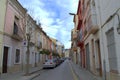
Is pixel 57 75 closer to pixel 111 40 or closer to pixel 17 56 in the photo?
pixel 17 56

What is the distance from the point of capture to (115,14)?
8938 millimetres

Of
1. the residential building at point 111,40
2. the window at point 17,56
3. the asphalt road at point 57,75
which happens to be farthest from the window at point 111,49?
the window at point 17,56

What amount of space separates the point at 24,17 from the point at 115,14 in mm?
14960

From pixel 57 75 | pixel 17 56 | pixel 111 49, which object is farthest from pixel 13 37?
pixel 111 49

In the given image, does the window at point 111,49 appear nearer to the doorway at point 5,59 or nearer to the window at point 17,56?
the doorway at point 5,59

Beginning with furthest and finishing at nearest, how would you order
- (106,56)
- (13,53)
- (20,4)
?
(20,4) < (13,53) < (106,56)

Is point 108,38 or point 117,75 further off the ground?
point 108,38

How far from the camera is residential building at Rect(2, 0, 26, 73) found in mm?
16720

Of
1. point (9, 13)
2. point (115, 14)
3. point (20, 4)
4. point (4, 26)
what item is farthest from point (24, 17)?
point (115, 14)

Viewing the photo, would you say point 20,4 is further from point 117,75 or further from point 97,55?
point 117,75

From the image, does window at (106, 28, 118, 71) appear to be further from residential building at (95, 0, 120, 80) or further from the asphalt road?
the asphalt road

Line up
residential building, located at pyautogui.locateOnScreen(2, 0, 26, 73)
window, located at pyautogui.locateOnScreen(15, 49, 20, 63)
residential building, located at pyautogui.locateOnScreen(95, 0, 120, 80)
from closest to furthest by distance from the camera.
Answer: residential building, located at pyautogui.locateOnScreen(95, 0, 120, 80)
residential building, located at pyautogui.locateOnScreen(2, 0, 26, 73)
window, located at pyautogui.locateOnScreen(15, 49, 20, 63)

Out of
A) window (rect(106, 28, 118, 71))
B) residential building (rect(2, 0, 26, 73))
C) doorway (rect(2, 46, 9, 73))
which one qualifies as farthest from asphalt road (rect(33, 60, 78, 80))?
window (rect(106, 28, 118, 71))

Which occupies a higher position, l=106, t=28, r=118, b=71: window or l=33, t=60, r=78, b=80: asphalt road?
l=106, t=28, r=118, b=71: window
